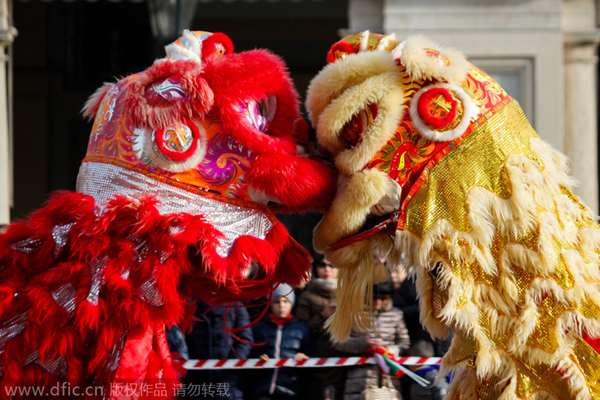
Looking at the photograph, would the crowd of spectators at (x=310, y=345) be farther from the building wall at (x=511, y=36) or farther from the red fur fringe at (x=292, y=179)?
the building wall at (x=511, y=36)

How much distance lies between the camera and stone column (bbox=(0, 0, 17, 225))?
681 cm

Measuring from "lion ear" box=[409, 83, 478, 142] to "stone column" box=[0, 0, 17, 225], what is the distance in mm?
5269

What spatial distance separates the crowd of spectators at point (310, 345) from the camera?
4727mm

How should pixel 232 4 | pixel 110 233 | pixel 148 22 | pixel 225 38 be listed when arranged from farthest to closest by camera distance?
pixel 148 22
pixel 232 4
pixel 225 38
pixel 110 233

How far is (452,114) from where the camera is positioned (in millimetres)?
2434

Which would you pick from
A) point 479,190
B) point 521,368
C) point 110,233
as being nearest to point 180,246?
point 110,233

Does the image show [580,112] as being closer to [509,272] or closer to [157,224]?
[509,272]

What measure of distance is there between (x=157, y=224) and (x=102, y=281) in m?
0.25

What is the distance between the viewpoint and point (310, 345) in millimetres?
4902

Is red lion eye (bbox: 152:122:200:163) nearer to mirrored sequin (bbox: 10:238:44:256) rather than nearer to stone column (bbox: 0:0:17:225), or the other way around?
mirrored sequin (bbox: 10:238:44:256)

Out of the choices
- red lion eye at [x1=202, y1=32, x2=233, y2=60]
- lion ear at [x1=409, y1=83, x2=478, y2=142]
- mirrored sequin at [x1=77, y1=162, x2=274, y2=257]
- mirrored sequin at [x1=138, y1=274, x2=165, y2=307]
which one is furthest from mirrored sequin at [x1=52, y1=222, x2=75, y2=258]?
lion ear at [x1=409, y1=83, x2=478, y2=142]

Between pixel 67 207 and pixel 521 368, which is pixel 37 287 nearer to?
pixel 67 207

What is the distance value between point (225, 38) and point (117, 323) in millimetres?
1090

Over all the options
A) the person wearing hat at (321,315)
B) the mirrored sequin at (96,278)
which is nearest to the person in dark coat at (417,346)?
the person wearing hat at (321,315)
